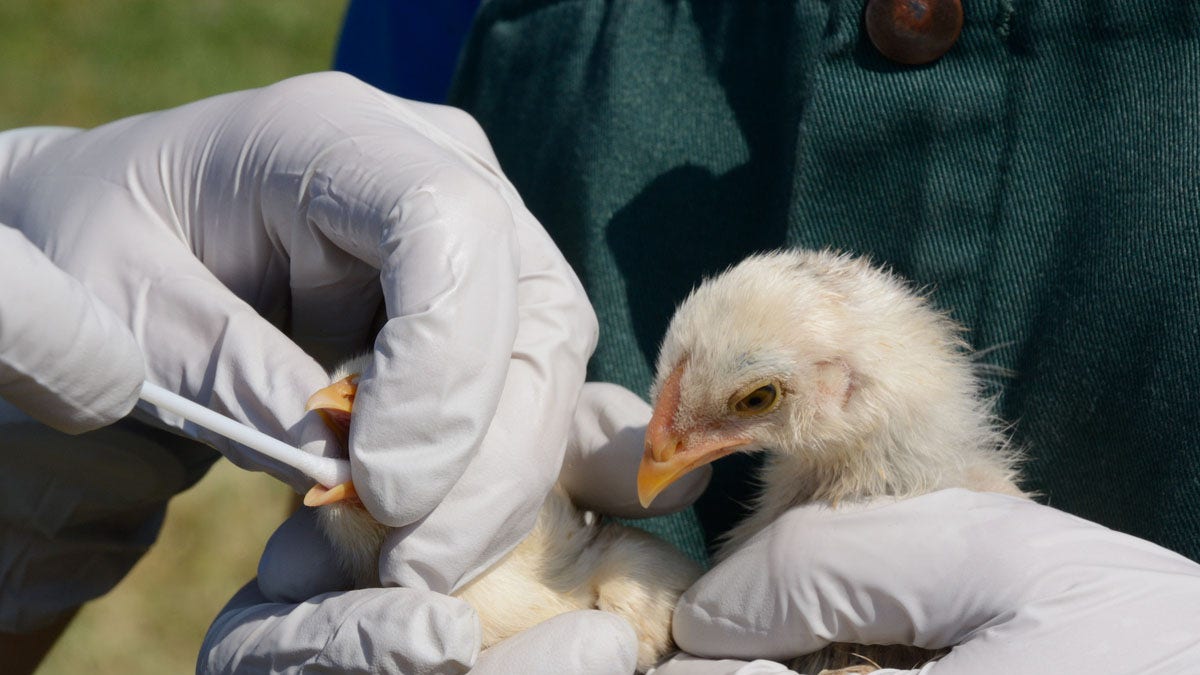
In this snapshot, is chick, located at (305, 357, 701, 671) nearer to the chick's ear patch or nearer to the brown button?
the chick's ear patch

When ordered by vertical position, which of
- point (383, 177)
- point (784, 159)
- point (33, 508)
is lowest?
point (33, 508)

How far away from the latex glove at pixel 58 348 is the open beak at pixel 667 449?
0.56 m

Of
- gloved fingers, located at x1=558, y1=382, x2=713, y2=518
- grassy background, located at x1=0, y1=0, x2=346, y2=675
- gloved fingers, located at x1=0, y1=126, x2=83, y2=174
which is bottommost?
grassy background, located at x1=0, y1=0, x2=346, y2=675

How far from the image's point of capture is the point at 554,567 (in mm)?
1334

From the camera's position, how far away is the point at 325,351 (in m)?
1.50

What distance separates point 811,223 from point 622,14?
447 millimetres

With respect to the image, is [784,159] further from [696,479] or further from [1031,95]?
[696,479]

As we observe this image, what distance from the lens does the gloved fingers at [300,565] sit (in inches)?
49.6

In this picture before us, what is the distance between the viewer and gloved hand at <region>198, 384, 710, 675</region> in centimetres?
111

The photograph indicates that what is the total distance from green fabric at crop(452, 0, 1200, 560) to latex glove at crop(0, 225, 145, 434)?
72 centimetres

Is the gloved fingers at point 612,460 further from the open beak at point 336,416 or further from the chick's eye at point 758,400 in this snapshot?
the open beak at point 336,416

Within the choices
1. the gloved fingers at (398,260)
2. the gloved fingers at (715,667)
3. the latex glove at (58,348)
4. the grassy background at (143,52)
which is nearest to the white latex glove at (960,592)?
the gloved fingers at (715,667)

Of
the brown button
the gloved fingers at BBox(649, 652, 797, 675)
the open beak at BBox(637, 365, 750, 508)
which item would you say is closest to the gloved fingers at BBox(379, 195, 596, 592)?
the open beak at BBox(637, 365, 750, 508)

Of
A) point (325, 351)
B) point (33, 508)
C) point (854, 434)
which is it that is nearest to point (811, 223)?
point (854, 434)
